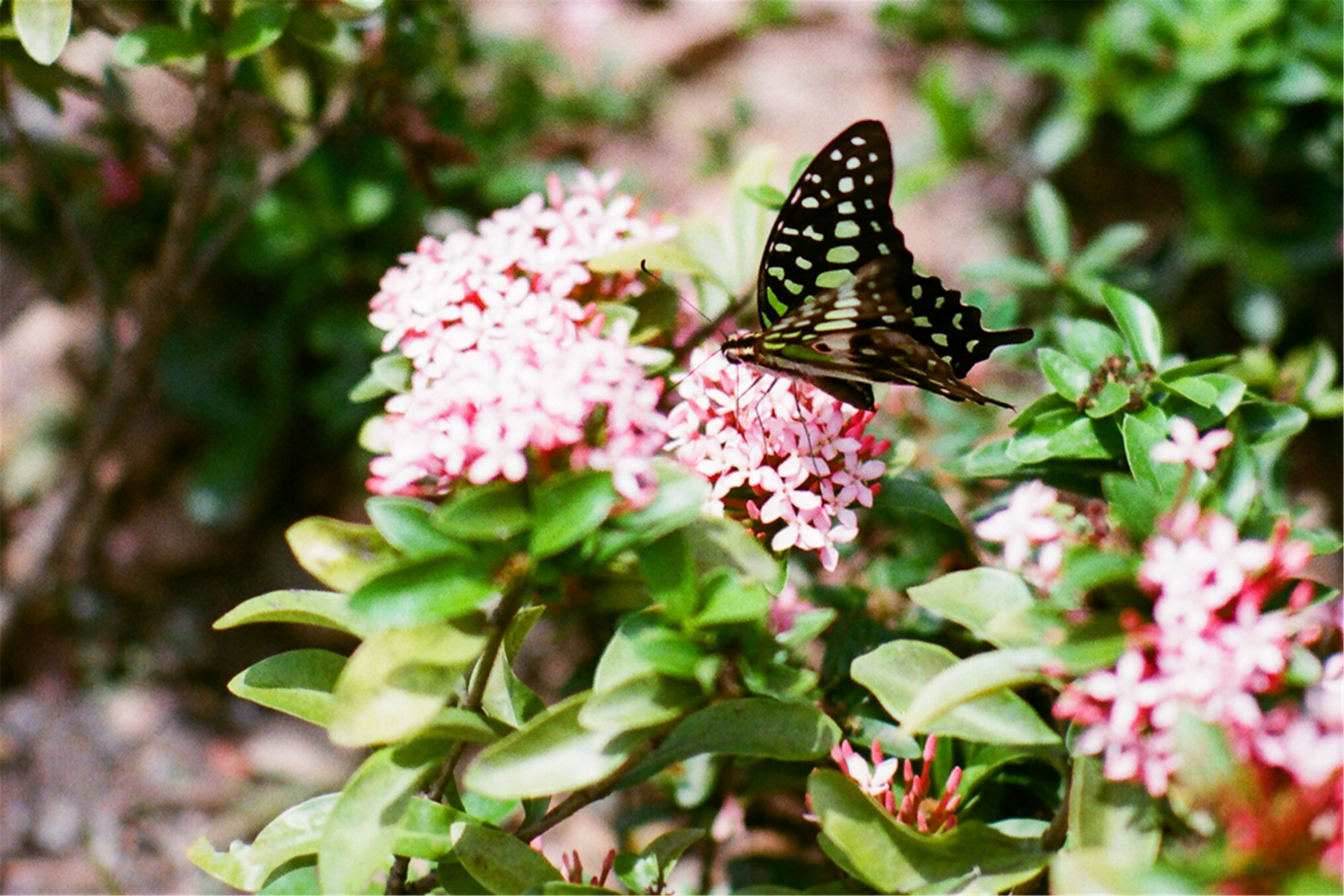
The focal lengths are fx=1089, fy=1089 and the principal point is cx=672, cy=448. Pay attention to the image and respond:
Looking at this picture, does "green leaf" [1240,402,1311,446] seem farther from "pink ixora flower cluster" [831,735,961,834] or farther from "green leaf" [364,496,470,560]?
"green leaf" [364,496,470,560]

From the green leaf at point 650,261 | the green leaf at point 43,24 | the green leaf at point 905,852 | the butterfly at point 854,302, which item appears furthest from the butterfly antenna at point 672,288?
the green leaf at point 43,24

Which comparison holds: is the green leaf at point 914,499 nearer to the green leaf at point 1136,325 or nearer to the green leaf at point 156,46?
the green leaf at point 1136,325

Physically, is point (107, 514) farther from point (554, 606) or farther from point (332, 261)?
point (554, 606)

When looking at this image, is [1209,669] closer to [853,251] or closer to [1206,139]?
[853,251]

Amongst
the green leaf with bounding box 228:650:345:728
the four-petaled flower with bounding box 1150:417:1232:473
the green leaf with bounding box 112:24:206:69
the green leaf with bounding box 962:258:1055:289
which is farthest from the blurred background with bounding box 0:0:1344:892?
the green leaf with bounding box 228:650:345:728

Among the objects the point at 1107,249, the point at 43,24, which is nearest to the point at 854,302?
the point at 1107,249

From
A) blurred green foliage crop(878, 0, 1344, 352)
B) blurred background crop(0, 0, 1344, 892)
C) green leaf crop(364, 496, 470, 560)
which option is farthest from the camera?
blurred green foliage crop(878, 0, 1344, 352)
